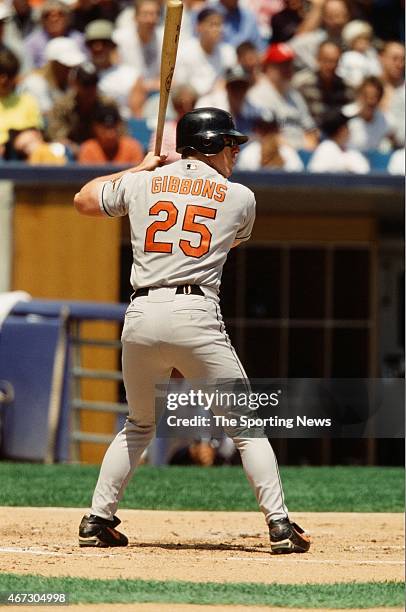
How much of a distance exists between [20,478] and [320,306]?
16.2 feet

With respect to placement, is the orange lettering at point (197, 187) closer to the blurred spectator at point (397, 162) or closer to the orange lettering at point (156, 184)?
the orange lettering at point (156, 184)

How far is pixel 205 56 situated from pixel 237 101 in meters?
0.95

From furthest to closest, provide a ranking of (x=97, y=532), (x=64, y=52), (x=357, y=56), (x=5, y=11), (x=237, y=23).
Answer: (x=237, y=23)
(x=357, y=56)
(x=5, y=11)
(x=64, y=52)
(x=97, y=532)

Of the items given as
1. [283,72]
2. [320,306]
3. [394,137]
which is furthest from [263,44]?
[320,306]

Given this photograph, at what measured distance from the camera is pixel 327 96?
40.7 ft

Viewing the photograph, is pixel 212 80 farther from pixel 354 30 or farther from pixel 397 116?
pixel 397 116

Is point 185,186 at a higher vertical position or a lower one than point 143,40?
lower

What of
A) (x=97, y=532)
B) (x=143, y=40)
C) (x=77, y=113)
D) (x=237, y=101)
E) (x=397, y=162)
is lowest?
(x=97, y=532)

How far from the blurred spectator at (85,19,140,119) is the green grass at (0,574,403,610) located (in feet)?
26.7

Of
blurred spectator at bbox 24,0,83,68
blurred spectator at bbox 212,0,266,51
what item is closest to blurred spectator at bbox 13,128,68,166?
blurred spectator at bbox 24,0,83,68

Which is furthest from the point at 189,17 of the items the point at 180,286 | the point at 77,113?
the point at 180,286

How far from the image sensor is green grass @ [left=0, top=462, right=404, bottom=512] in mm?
7422

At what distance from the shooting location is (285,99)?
12305 millimetres

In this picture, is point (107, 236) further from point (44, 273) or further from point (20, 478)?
point (20, 478)
